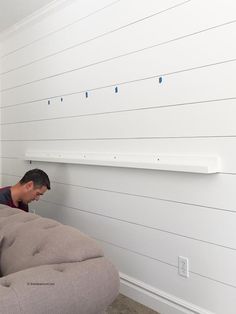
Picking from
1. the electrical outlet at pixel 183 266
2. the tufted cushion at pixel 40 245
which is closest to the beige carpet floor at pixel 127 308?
the electrical outlet at pixel 183 266

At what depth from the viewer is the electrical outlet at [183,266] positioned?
211 cm

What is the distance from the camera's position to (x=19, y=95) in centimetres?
389

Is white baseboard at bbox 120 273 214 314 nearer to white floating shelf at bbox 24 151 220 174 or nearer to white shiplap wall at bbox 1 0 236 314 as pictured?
white shiplap wall at bbox 1 0 236 314

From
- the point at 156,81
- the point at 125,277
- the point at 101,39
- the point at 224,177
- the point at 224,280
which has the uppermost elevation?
the point at 101,39

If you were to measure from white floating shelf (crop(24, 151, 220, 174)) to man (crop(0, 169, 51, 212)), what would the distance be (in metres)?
0.29

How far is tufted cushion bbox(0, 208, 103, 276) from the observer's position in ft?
4.71

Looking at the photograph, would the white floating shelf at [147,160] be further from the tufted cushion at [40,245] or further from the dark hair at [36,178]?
the tufted cushion at [40,245]

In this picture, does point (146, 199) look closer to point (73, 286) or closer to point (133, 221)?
point (133, 221)

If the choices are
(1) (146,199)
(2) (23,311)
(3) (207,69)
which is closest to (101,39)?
(3) (207,69)

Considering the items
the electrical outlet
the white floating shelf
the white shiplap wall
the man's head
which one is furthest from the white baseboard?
the man's head

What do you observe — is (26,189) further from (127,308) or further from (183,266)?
(183,266)

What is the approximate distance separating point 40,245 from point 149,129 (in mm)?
1141

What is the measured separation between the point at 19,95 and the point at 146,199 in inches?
89.4

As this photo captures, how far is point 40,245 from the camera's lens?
155 centimetres
